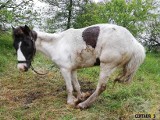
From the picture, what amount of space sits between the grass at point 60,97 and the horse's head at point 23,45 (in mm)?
875

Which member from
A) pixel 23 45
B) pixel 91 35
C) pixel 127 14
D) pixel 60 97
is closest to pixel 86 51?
pixel 91 35

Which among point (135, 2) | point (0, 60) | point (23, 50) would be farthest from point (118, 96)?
point (135, 2)

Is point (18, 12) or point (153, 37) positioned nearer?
point (18, 12)

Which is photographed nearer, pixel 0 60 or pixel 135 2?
pixel 0 60

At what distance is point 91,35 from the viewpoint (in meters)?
6.71

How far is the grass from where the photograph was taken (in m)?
6.36

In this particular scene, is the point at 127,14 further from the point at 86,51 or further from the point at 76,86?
the point at 86,51

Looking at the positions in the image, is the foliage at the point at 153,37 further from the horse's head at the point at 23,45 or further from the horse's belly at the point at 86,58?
the horse's head at the point at 23,45

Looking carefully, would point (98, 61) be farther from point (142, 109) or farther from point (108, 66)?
point (142, 109)

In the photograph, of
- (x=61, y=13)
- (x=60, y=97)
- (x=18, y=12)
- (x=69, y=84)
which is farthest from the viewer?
(x=61, y=13)

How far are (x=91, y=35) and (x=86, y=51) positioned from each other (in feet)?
1.07

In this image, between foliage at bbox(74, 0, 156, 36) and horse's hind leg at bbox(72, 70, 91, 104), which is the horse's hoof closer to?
horse's hind leg at bbox(72, 70, 91, 104)

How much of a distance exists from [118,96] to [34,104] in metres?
1.83

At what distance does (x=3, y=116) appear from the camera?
6.41m
